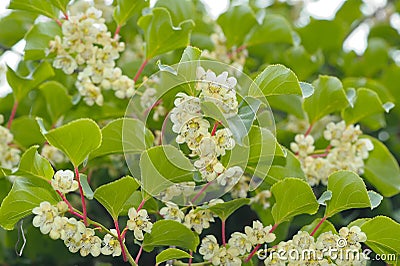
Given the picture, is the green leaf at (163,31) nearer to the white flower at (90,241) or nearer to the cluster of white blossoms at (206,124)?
the cluster of white blossoms at (206,124)

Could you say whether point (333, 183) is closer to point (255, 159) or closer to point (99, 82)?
point (255, 159)

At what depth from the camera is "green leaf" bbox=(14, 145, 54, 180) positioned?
33.6 inches

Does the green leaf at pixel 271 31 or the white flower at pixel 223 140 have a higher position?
the white flower at pixel 223 140

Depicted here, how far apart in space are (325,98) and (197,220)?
388mm

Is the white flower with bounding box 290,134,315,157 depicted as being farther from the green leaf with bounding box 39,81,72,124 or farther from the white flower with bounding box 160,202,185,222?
the green leaf with bounding box 39,81,72,124

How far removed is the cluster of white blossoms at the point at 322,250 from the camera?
2.92 ft

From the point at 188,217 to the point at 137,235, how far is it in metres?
0.10

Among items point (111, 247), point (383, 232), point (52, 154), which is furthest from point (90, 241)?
point (383, 232)

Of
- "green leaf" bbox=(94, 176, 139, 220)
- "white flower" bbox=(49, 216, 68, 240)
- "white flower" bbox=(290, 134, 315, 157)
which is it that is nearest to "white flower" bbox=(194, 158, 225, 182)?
"green leaf" bbox=(94, 176, 139, 220)

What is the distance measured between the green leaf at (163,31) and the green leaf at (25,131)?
0.31m

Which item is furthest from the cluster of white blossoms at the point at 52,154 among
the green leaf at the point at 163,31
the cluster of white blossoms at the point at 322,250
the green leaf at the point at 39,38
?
the cluster of white blossoms at the point at 322,250

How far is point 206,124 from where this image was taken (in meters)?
0.86

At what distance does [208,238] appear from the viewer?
0.95 m

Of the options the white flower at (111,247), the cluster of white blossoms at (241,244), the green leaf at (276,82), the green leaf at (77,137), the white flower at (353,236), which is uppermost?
the green leaf at (276,82)
